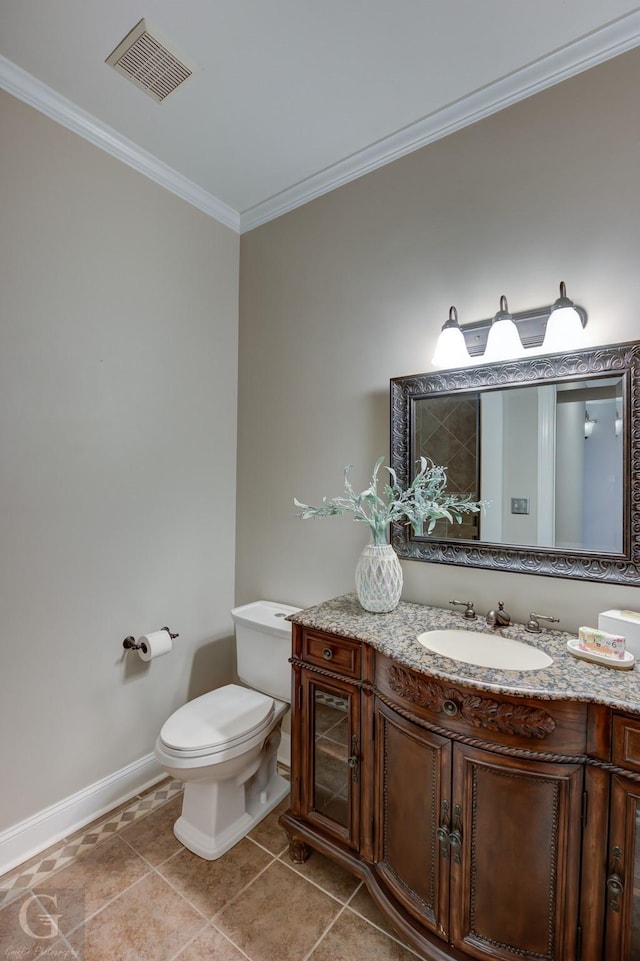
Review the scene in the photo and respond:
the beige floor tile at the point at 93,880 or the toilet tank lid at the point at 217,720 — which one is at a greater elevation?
the toilet tank lid at the point at 217,720

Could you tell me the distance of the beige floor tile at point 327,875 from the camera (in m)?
1.52

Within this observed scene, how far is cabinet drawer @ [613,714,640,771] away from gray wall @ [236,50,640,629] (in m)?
0.49

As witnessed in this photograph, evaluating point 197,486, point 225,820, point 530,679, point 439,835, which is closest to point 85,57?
point 197,486

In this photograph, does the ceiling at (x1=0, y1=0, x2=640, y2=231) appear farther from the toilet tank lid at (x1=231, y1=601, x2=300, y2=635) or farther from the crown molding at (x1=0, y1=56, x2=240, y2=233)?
the toilet tank lid at (x1=231, y1=601, x2=300, y2=635)

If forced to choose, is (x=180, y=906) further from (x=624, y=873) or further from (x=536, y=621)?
(x=536, y=621)

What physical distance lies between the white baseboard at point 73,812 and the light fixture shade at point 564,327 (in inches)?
95.5

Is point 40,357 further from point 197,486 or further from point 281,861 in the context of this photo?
point 281,861

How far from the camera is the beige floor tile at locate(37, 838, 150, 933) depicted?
1439mm

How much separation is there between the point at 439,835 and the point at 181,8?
8.32ft

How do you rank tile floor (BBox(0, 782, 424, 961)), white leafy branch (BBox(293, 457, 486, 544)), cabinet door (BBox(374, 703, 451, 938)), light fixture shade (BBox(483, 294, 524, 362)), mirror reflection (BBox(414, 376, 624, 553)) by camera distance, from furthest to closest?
white leafy branch (BBox(293, 457, 486, 544)) → light fixture shade (BBox(483, 294, 524, 362)) → mirror reflection (BBox(414, 376, 624, 553)) → tile floor (BBox(0, 782, 424, 961)) → cabinet door (BBox(374, 703, 451, 938))

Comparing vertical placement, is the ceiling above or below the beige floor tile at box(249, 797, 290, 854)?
above

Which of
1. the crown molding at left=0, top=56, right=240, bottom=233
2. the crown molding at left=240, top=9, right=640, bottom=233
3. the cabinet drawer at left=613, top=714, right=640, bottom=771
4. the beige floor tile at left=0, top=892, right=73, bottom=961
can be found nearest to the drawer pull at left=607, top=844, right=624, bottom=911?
the cabinet drawer at left=613, top=714, right=640, bottom=771

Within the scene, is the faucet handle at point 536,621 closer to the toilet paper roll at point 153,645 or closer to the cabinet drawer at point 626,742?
the cabinet drawer at point 626,742

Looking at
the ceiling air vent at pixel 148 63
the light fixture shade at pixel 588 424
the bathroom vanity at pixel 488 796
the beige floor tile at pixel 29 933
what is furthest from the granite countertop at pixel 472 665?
the ceiling air vent at pixel 148 63
